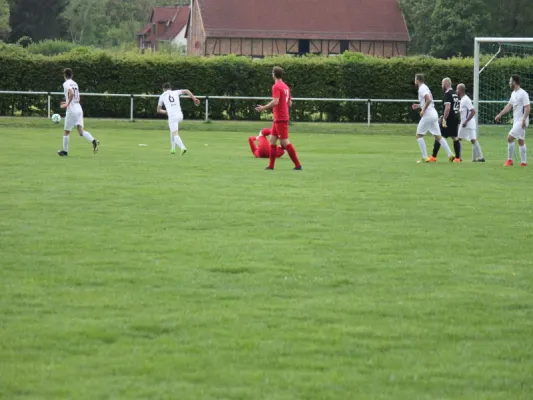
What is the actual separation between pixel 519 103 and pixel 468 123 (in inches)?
75.2

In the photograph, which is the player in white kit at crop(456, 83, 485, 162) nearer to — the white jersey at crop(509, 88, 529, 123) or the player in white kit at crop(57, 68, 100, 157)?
the white jersey at crop(509, 88, 529, 123)

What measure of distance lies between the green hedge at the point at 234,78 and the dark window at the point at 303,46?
4132 cm

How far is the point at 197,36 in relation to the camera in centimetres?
8594

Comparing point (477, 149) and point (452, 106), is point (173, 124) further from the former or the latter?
point (477, 149)

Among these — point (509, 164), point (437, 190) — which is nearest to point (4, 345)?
point (437, 190)

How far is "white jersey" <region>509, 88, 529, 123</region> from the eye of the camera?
22469mm

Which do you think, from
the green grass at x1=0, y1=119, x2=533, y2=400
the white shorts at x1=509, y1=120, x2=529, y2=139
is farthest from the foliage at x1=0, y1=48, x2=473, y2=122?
the green grass at x1=0, y1=119, x2=533, y2=400

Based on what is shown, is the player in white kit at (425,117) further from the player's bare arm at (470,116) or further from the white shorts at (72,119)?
the white shorts at (72,119)

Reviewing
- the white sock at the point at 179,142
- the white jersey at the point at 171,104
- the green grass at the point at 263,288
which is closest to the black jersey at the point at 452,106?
the white sock at the point at 179,142

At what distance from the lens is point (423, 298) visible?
8.45 m

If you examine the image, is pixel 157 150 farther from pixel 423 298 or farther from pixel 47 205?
pixel 423 298

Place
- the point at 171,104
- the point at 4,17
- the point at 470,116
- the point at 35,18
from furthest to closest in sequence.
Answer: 1. the point at 35,18
2. the point at 4,17
3. the point at 171,104
4. the point at 470,116

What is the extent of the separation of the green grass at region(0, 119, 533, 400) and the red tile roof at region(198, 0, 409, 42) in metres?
65.8

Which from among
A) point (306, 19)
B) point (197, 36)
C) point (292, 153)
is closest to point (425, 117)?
point (292, 153)
